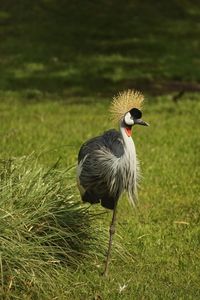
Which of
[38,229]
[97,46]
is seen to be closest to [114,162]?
[38,229]

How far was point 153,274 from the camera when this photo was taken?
285 inches

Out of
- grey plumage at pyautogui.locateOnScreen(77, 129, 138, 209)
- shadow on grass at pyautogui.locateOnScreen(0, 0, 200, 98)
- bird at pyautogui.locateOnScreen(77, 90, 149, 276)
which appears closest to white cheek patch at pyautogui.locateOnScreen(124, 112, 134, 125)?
bird at pyautogui.locateOnScreen(77, 90, 149, 276)

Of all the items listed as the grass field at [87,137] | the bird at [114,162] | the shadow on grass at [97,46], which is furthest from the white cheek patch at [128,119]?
the shadow on grass at [97,46]

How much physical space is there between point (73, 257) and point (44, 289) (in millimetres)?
823

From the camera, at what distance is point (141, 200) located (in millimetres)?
10039

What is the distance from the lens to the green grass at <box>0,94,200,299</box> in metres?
6.80

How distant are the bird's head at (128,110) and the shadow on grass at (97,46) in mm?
11966

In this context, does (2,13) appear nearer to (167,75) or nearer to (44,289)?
(167,75)

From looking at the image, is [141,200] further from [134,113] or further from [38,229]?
[134,113]

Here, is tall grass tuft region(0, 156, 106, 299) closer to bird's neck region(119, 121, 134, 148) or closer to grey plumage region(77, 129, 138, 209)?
grey plumage region(77, 129, 138, 209)

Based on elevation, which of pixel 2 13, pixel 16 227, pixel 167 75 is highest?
pixel 2 13

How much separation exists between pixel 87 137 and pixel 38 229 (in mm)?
6705

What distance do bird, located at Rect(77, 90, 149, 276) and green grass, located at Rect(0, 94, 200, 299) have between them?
1.35 feet

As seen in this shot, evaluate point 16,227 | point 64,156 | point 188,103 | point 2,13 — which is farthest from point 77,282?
point 2,13
